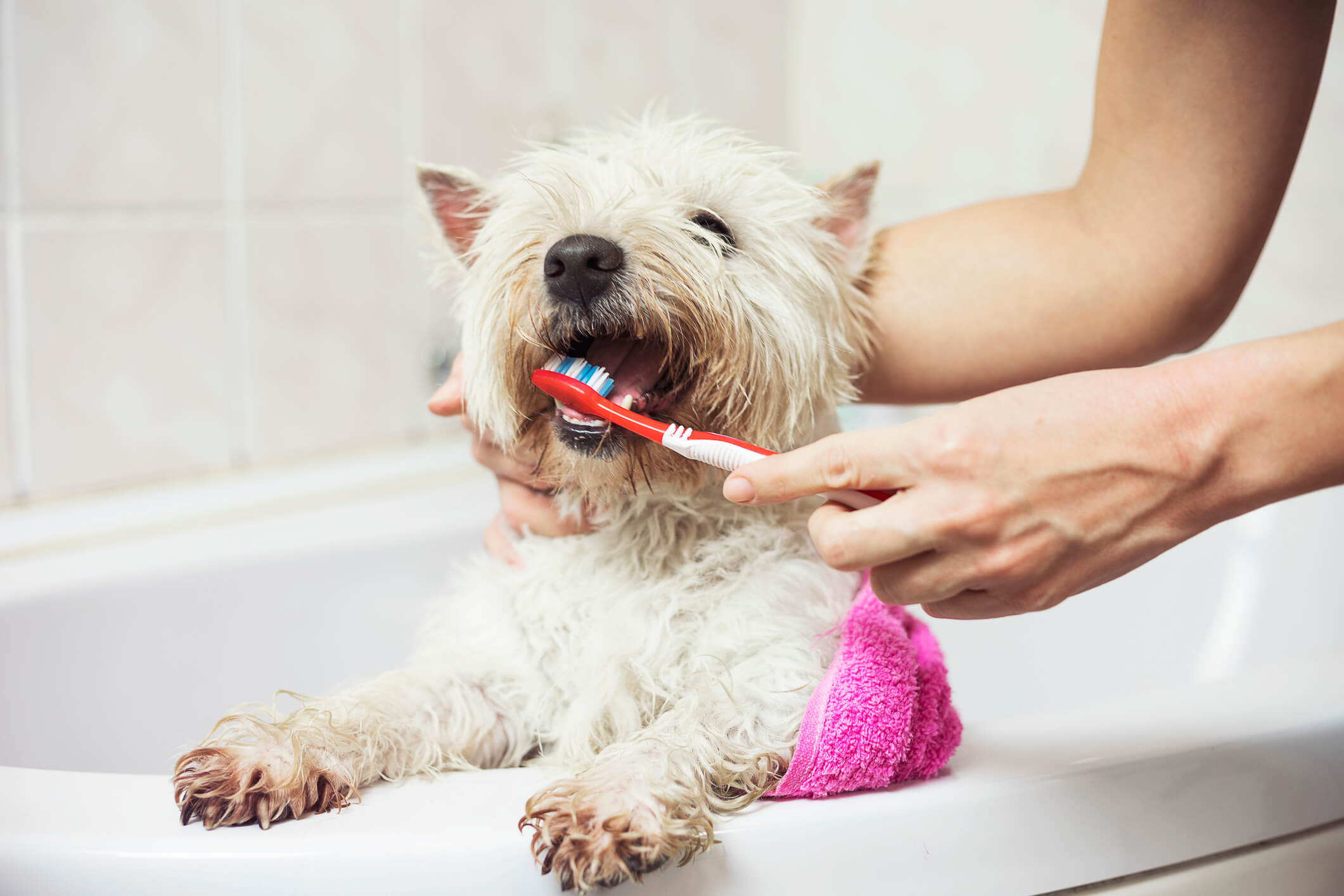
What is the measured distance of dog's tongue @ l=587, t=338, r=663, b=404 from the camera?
0.75m

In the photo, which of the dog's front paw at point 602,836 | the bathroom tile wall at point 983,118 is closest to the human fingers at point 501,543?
the dog's front paw at point 602,836

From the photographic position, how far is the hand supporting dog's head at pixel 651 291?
28.1 inches

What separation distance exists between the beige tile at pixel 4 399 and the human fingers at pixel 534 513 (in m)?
0.78

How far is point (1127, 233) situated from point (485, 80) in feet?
3.90

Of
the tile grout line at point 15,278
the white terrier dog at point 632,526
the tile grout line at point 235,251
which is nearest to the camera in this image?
the white terrier dog at point 632,526

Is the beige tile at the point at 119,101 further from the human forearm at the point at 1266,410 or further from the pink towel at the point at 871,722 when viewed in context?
the human forearm at the point at 1266,410

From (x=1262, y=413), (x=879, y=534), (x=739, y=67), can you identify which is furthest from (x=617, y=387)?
(x=739, y=67)

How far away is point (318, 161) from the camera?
5.05 ft

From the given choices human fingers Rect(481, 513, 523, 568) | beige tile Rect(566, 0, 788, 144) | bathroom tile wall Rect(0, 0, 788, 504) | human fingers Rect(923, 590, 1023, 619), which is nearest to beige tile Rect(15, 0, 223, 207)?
bathroom tile wall Rect(0, 0, 788, 504)

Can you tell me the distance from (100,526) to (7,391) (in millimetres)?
237

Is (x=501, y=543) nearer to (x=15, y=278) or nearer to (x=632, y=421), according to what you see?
(x=632, y=421)

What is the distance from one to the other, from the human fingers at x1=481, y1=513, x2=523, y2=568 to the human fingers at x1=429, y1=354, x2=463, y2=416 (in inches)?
4.3

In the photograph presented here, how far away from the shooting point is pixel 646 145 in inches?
32.8

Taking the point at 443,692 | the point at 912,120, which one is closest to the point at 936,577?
the point at 443,692
